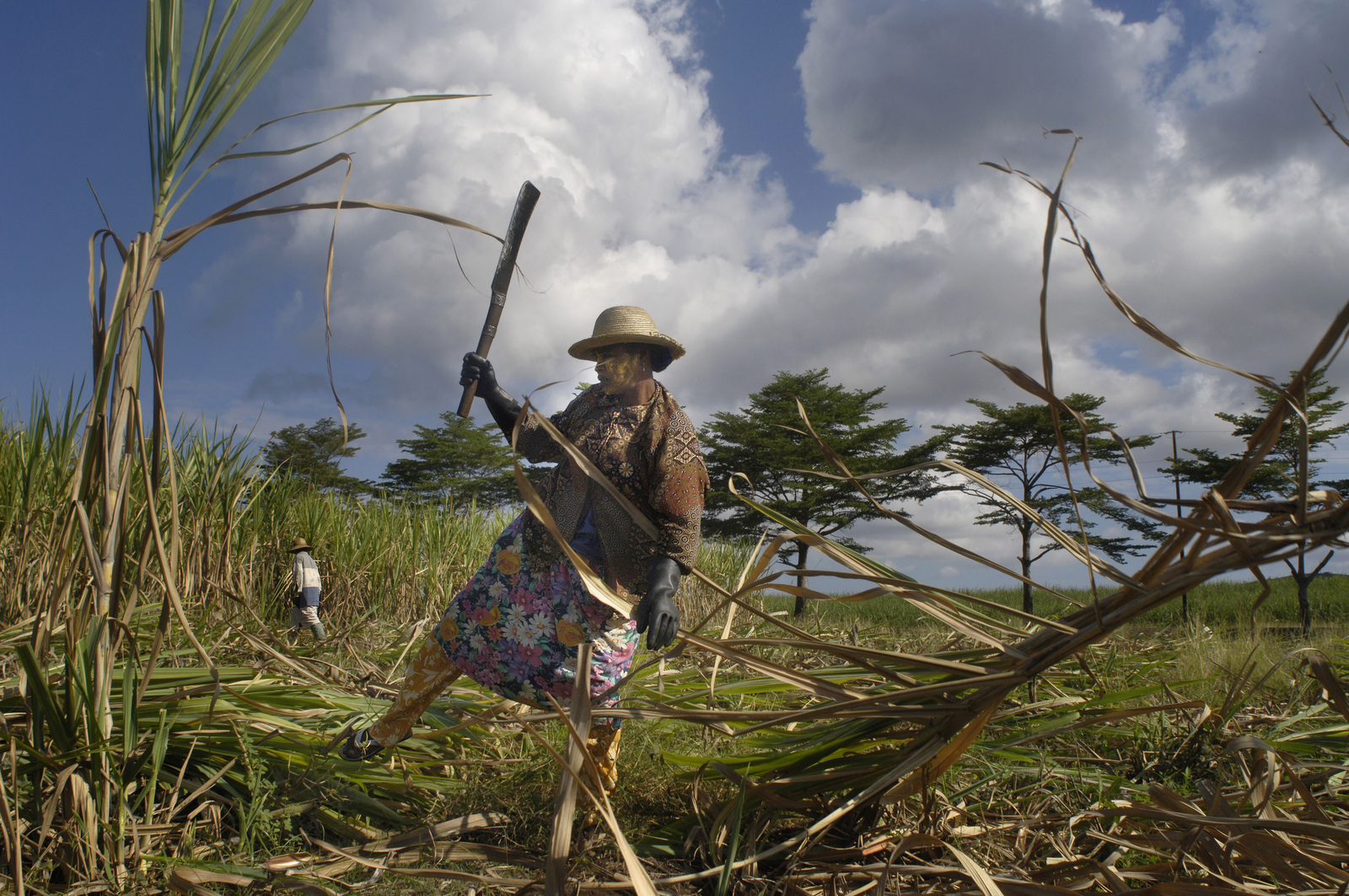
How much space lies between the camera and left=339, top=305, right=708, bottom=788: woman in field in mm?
2086

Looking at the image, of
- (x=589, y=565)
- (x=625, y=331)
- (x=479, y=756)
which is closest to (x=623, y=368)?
(x=625, y=331)

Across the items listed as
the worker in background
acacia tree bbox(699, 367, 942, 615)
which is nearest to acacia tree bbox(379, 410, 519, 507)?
acacia tree bbox(699, 367, 942, 615)

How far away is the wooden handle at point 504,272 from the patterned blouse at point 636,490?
1.39 feet

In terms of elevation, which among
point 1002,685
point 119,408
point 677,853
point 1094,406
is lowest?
point 677,853

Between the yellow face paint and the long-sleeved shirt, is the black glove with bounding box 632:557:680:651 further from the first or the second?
the long-sleeved shirt

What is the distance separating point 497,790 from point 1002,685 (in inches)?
63.4

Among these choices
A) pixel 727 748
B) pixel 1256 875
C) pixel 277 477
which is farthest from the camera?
pixel 277 477

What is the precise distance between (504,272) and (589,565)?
3.51 feet

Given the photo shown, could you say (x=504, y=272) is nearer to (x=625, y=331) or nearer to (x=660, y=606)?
(x=625, y=331)

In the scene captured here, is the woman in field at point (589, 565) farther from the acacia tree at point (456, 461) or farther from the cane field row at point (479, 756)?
the acacia tree at point (456, 461)

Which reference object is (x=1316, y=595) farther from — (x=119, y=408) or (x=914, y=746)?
(x=119, y=408)

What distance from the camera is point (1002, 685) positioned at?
1.21 m

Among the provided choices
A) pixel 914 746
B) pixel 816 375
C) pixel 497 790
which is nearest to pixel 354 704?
pixel 497 790

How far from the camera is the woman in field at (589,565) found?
2086mm
